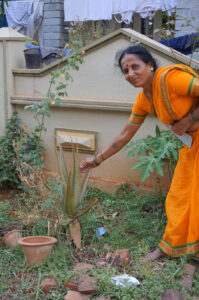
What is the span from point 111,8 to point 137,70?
6.00m

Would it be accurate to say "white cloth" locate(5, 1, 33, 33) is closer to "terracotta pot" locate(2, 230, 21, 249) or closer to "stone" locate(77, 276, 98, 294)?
"terracotta pot" locate(2, 230, 21, 249)

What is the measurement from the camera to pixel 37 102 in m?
4.41

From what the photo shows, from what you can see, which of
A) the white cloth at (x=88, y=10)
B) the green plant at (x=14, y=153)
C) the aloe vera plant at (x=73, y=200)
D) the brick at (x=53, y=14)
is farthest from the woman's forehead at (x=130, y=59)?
the brick at (x=53, y=14)

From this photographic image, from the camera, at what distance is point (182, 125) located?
2.51m

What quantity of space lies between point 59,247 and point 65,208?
34cm

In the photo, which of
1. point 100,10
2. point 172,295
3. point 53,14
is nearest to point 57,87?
point 172,295

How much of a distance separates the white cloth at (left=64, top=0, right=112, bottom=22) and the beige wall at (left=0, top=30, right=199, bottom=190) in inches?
155

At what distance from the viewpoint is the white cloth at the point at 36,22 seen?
9805 mm

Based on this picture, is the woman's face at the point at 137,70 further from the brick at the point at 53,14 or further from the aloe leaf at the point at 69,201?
the brick at the point at 53,14

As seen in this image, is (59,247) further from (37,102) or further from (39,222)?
(37,102)

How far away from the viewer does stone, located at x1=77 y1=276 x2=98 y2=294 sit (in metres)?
2.36

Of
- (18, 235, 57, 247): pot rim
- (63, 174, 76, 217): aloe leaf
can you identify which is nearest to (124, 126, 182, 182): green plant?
(63, 174, 76, 217): aloe leaf

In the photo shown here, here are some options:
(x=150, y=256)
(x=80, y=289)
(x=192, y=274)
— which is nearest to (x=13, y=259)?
(x=80, y=289)

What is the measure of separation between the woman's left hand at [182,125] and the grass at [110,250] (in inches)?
39.4
